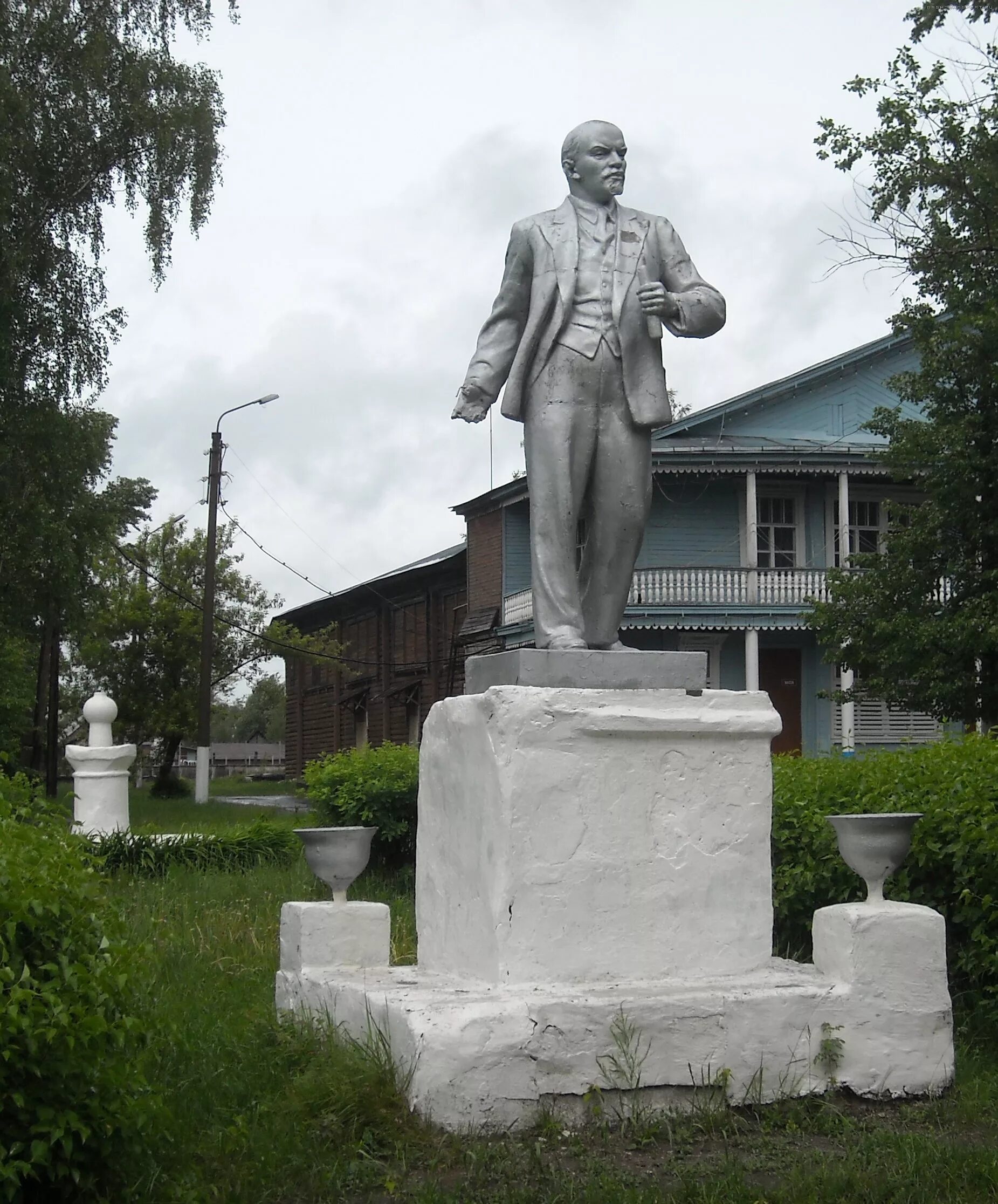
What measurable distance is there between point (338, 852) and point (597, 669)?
1335 millimetres

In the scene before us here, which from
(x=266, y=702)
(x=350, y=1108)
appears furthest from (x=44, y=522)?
(x=266, y=702)

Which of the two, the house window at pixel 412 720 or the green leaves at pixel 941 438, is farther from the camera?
the house window at pixel 412 720

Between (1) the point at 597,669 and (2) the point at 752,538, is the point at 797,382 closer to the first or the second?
(2) the point at 752,538

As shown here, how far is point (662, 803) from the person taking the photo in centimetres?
561

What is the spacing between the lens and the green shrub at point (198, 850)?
1259 cm

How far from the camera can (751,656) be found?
25453 millimetres

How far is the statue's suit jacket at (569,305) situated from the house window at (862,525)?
21.9m

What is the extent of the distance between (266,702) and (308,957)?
3887 inches

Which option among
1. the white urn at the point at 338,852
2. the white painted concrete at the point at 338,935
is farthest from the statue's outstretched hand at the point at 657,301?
the white painted concrete at the point at 338,935

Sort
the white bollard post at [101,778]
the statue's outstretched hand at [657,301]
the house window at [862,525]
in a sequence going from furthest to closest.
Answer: the house window at [862,525]
the white bollard post at [101,778]
the statue's outstretched hand at [657,301]

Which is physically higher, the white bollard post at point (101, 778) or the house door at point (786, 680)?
the house door at point (786, 680)

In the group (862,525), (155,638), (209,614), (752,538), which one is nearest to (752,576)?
(752,538)

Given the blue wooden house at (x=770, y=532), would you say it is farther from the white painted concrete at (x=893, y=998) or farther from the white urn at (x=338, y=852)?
the white painted concrete at (x=893, y=998)

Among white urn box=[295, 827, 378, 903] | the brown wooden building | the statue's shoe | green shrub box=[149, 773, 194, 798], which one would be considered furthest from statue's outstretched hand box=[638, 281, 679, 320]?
green shrub box=[149, 773, 194, 798]
